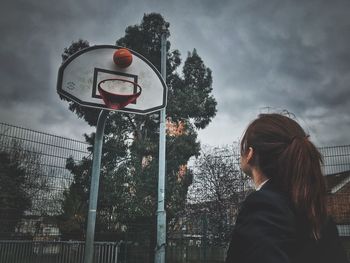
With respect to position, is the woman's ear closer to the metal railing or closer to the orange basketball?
the orange basketball

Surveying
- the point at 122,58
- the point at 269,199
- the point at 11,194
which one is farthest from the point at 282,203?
the point at 11,194

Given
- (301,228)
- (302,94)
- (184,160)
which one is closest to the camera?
(301,228)

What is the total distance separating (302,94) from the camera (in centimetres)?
1154

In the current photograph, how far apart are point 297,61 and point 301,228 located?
11.1 meters

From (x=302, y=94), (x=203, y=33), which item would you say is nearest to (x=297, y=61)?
(x=302, y=94)

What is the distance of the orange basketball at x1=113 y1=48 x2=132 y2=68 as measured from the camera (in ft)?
15.6

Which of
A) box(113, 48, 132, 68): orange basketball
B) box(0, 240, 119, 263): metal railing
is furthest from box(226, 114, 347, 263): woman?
box(0, 240, 119, 263): metal railing

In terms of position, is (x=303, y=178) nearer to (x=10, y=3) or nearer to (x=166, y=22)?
(x=10, y=3)

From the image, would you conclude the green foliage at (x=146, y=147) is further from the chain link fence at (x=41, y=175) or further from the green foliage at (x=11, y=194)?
the green foliage at (x=11, y=194)

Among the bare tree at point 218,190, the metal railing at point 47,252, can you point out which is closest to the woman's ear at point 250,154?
the metal railing at point 47,252

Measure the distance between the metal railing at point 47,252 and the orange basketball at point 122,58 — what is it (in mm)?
4604

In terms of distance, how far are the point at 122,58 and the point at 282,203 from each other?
4.12 m

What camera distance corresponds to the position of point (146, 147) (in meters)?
13.1

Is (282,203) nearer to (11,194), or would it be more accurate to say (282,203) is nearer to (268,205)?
(268,205)
